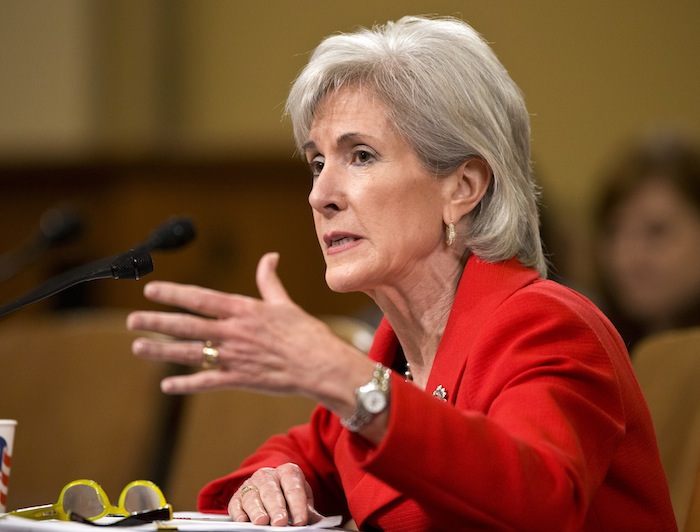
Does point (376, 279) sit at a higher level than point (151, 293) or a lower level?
lower

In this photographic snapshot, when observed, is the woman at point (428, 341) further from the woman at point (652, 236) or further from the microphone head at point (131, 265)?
the woman at point (652, 236)

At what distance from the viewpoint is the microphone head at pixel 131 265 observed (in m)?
1.78

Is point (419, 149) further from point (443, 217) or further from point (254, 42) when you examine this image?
point (254, 42)

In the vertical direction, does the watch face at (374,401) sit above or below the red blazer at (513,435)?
above

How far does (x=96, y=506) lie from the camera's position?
1.69 m

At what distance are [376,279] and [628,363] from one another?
1.60 feet

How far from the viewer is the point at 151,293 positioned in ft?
4.06

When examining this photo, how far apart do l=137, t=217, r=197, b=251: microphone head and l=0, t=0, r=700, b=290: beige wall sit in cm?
411

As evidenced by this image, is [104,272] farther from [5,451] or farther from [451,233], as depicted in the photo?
[451,233]

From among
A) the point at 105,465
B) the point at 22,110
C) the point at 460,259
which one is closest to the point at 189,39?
the point at 22,110

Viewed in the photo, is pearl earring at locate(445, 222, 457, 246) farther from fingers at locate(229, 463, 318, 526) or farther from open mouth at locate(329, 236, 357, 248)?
fingers at locate(229, 463, 318, 526)

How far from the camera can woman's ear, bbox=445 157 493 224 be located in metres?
1.98

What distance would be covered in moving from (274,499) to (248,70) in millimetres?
5271

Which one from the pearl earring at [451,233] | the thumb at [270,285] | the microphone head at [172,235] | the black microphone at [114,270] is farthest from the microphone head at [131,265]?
the pearl earring at [451,233]
